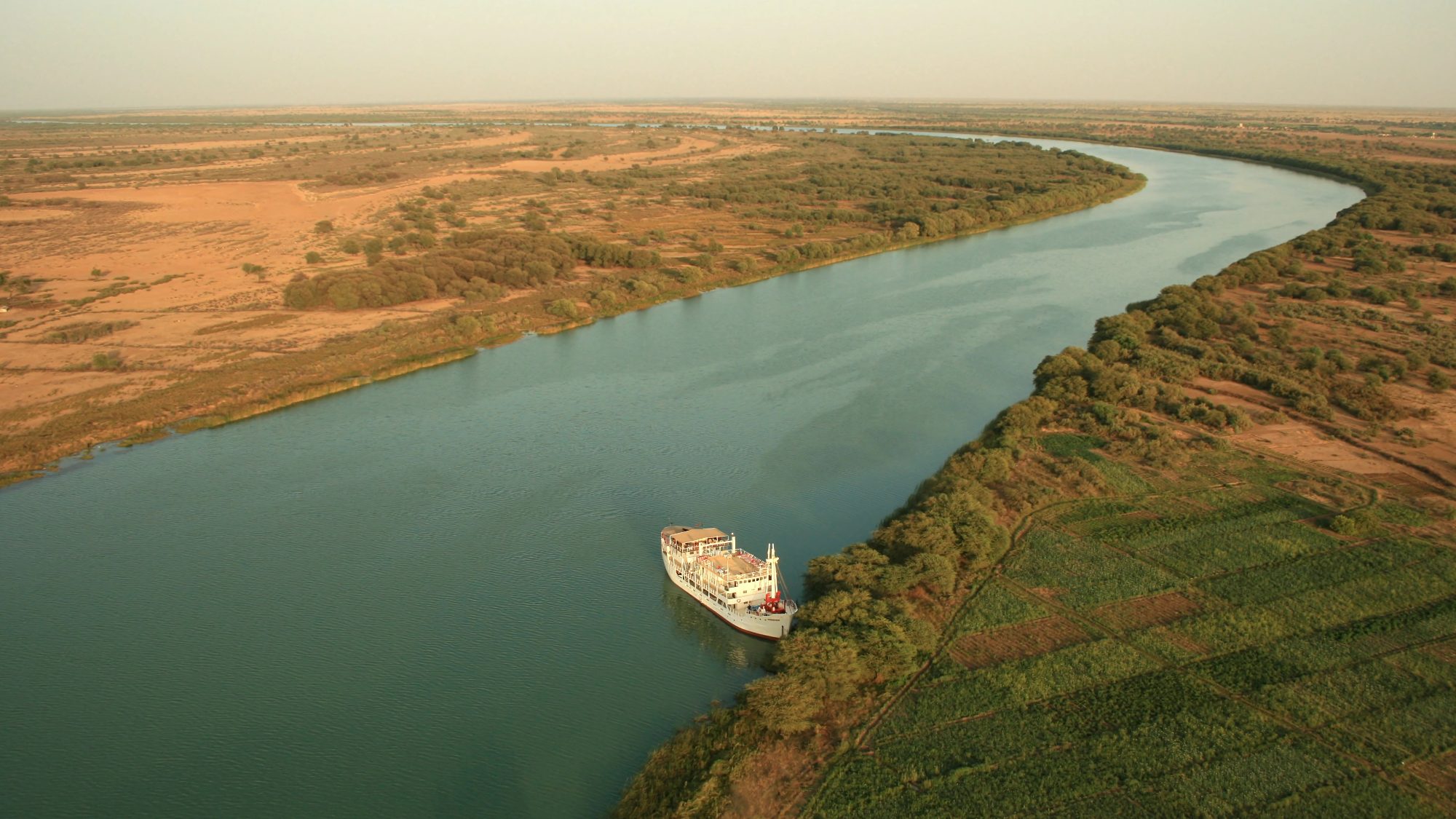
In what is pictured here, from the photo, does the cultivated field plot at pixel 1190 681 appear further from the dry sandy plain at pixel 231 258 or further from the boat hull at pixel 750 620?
the dry sandy plain at pixel 231 258

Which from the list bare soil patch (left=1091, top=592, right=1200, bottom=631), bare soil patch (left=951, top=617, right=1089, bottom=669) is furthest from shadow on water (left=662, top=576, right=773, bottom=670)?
bare soil patch (left=1091, top=592, right=1200, bottom=631)

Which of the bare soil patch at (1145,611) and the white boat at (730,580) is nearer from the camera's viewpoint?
the bare soil patch at (1145,611)

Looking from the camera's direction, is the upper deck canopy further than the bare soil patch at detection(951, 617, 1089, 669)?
Yes

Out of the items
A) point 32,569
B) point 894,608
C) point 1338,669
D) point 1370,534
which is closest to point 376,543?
point 32,569

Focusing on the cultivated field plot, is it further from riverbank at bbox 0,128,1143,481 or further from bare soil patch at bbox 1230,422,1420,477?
riverbank at bbox 0,128,1143,481

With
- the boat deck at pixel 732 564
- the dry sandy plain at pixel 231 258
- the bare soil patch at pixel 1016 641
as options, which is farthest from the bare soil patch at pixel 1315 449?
the boat deck at pixel 732 564

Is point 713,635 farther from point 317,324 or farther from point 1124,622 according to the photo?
point 317,324

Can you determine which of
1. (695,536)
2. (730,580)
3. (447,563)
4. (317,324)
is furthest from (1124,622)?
(317,324)
